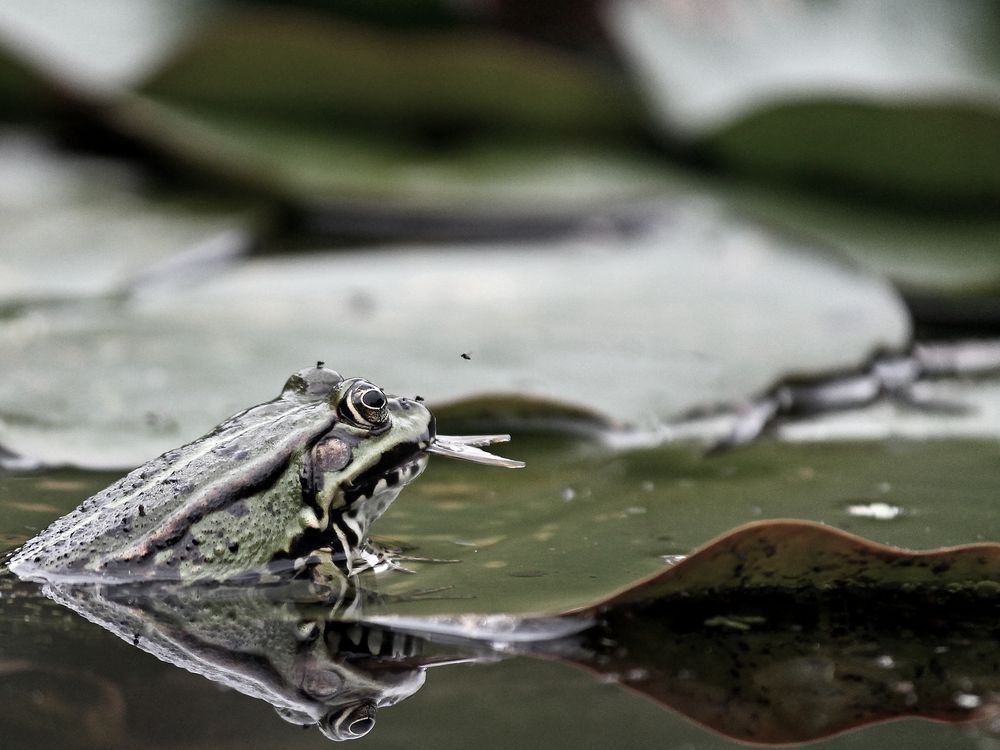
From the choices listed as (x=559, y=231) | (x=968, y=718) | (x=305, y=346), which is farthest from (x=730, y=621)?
(x=559, y=231)

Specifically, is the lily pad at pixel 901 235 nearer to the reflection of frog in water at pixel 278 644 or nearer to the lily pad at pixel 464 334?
the lily pad at pixel 464 334

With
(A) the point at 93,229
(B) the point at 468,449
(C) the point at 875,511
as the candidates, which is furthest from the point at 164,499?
(A) the point at 93,229

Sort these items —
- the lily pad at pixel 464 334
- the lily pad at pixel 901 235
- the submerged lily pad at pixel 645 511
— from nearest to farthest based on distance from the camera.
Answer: the submerged lily pad at pixel 645 511
the lily pad at pixel 464 334
the lily pad at pixel 901 235

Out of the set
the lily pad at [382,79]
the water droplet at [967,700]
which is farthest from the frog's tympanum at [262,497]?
the lily pad at [382,79]

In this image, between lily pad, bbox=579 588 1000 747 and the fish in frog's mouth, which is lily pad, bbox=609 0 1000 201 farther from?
lily pad, bbox=579 588 1000 747

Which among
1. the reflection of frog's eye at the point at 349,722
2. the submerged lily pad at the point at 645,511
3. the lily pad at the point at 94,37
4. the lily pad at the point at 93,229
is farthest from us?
the lily pad at the point at 94,37

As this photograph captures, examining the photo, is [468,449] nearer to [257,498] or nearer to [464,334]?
[257,498]

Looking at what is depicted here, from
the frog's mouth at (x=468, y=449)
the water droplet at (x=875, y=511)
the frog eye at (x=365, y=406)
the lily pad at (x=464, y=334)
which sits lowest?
the water droplet at (x=875, y=511)
